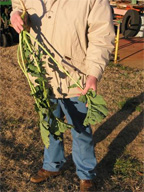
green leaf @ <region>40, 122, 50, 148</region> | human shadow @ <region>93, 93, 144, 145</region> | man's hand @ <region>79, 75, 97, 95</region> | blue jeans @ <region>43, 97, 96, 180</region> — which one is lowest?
human shadow @ <region>93, 93, 144, 145</region>

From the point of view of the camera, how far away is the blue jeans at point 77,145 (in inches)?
105

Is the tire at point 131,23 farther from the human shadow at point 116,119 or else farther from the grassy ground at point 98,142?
the human shadow at point 116,119

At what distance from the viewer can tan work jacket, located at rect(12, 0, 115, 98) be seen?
7.69ft

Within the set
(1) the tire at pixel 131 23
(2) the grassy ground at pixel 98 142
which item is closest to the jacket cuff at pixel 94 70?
(2) the grassy ground at pixel 98 142

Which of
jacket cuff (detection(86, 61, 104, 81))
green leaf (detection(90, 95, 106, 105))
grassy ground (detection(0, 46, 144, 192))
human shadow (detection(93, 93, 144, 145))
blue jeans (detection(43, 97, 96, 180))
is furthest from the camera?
human shadow (detection(93, 93, 144, 145))

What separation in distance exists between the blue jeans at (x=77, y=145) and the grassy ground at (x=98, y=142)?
0.21 meters

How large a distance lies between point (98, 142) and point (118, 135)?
31 cm

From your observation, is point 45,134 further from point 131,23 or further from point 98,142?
point 131,23

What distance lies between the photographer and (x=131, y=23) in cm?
746

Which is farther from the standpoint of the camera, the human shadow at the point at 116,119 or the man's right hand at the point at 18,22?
the human shadow at the point at 116,119

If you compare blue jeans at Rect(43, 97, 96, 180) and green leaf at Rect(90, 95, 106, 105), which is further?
blue jeans at Rect(43, 97, 96, 180)

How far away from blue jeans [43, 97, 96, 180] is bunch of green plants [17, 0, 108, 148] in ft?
Result: 0.67

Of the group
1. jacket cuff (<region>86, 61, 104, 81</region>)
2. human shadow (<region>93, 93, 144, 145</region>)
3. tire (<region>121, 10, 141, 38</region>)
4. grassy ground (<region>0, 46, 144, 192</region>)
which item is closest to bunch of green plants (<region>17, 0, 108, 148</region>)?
jacket cuff (<region>86, 61, 104, 81</region>)

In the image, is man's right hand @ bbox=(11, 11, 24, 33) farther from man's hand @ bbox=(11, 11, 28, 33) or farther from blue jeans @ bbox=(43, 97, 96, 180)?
blue jeans @ bbox=(43, 97, 96, 180)
